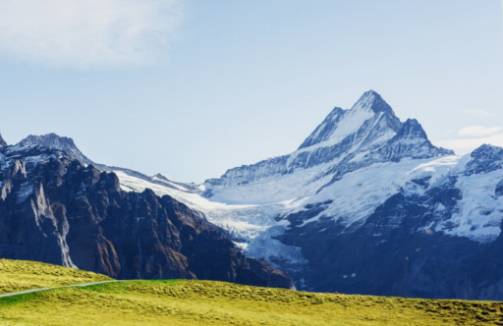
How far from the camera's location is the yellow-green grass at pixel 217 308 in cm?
7688

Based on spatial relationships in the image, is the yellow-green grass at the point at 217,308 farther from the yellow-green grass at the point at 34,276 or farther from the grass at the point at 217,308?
the yellow-green grass at the point at 34,276

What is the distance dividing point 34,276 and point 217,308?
76.1 feet

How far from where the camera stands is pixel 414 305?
91812mm

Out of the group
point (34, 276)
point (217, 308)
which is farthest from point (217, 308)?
point (34, 276)

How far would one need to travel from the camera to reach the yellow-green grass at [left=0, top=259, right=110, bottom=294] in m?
87.6

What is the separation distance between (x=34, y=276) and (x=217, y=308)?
2320 centimetres

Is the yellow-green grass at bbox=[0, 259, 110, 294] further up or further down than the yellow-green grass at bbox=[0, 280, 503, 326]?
further up

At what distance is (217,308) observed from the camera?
283 feet

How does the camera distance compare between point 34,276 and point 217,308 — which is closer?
point 217,308

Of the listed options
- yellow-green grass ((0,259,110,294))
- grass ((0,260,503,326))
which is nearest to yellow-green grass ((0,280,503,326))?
grass ((0,260,503,326))

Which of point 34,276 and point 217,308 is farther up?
point 34,276

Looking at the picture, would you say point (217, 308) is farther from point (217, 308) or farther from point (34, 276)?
point (34, 276)

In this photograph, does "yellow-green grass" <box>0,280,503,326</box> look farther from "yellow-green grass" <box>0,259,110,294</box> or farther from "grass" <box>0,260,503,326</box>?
"yellow-green grass" <box>0,259,110,294</box>

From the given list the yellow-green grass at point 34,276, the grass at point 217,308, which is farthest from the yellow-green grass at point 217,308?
the yellow-green grass at point 34,276
